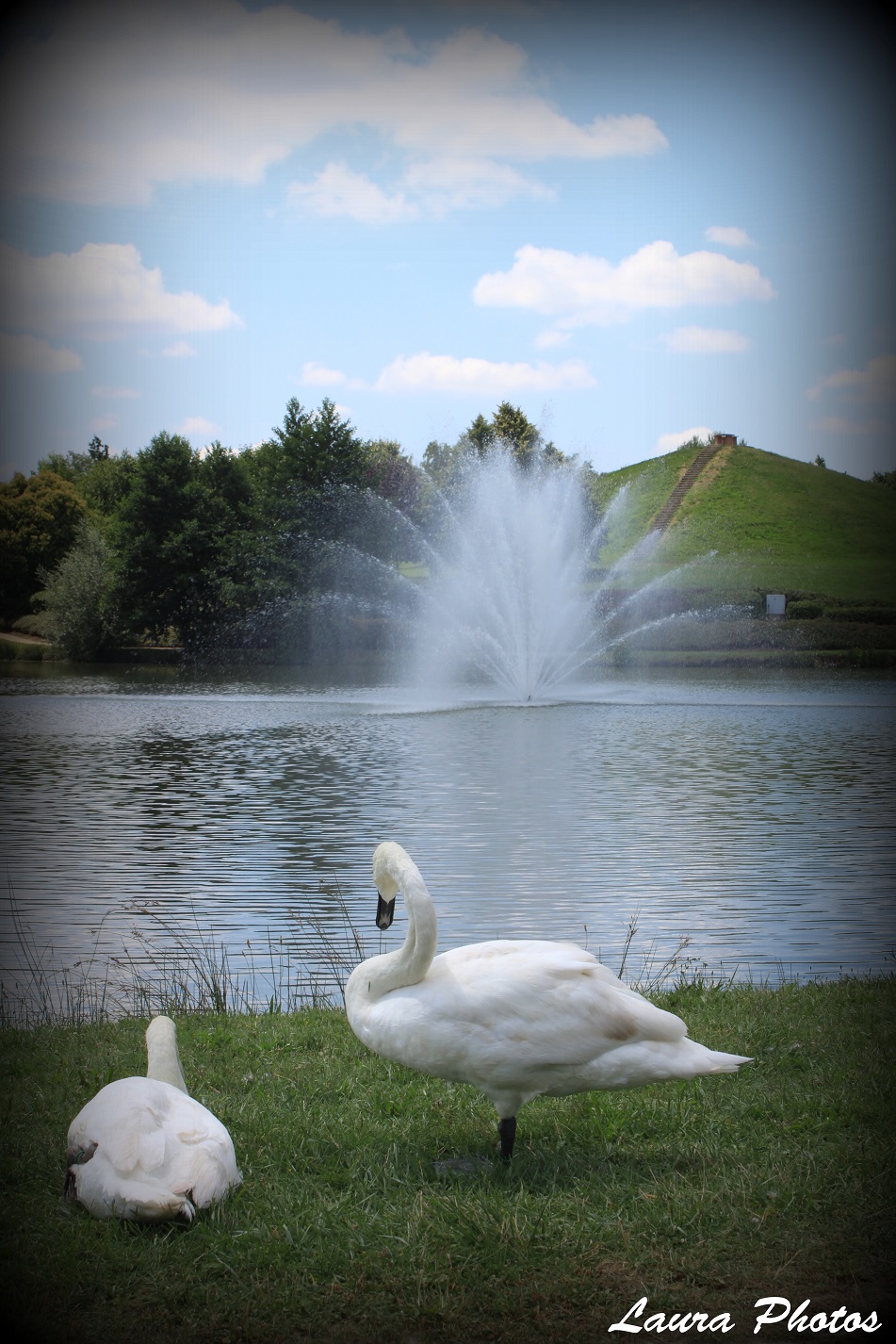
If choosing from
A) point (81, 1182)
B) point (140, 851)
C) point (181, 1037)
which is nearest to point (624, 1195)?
point (81, 1182)

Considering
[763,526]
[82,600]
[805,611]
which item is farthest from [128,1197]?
[763,526]

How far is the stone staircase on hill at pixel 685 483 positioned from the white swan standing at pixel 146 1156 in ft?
300

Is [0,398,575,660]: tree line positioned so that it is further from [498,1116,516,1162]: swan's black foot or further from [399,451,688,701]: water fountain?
[498,1116,516,1162]: swan's black foot

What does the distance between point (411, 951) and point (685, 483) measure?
101304 millimetres

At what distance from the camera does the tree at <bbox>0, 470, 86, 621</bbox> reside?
205 feet

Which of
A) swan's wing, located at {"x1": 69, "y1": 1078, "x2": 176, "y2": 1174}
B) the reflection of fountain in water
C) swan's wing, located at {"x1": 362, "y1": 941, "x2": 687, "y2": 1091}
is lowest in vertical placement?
swan's wing, located at {"x1": 69, "y1": 1078, "x2": 176, "y2": 1174}

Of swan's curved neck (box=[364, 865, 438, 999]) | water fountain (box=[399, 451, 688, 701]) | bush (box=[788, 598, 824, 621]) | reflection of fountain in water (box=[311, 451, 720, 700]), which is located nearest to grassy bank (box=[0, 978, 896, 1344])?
swan's curved neck (box=[364, 865, 438, 999])

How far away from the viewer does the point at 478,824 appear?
17.8 m

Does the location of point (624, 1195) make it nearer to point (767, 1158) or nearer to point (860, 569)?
point (767, 1158)

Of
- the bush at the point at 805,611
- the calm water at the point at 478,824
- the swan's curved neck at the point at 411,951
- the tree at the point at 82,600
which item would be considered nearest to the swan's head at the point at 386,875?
the swan's curved neck at the point at 411,951

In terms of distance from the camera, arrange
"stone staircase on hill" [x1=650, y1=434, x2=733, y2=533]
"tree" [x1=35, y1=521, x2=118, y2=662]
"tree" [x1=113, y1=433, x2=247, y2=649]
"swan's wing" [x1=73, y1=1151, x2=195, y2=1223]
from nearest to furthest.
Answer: "swan's wing" [x1=73, y1=1151, x2=195, y2=1223], "tree" [x1=35, y1=521, x2=118, y2=662], "tree" [x1=113, y1=433, x2=247, y2=649], "stone staircase on hill" [x1=650, y1=434, x2=733, y2=533]

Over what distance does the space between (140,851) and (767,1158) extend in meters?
11.9

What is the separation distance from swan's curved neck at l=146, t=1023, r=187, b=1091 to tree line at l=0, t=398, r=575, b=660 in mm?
63202

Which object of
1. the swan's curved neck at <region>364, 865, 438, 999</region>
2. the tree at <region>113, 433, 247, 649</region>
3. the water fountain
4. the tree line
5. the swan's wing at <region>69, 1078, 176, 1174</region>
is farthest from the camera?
the tree at <region>113, 433, 247, 649</region>
